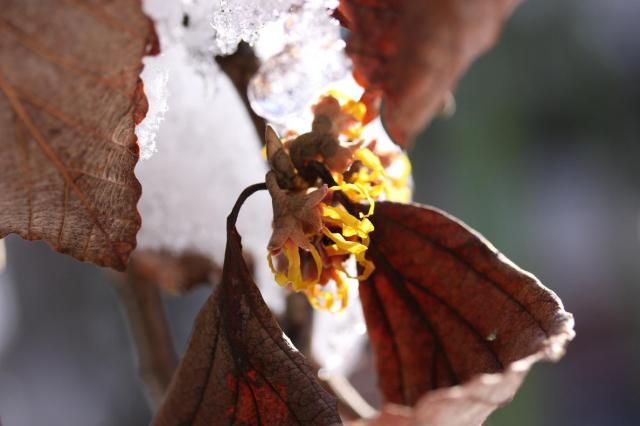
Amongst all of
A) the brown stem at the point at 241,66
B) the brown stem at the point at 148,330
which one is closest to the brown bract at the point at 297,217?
the brown stem at the point at 241,66

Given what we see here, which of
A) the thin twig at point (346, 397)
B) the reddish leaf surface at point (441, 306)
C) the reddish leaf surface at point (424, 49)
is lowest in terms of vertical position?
the thin twig at point (346, 397)

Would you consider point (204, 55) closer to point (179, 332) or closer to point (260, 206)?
point (260, 206)

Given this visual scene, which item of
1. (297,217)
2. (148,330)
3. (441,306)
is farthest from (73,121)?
(148,330)

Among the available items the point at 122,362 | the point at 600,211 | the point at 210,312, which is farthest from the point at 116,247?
the point at 600,211

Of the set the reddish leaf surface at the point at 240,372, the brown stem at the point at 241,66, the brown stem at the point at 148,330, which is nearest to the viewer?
the reddish leaf surface at the point at 240,372

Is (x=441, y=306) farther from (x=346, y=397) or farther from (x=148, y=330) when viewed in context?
(x=148, y=330)

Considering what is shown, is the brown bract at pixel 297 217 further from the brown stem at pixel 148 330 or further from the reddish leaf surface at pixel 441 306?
the brown stem at pixel 148 330

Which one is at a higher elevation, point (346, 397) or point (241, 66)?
point (241, 66)
